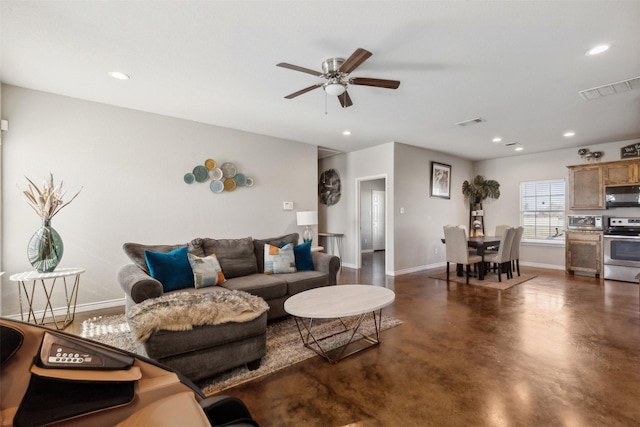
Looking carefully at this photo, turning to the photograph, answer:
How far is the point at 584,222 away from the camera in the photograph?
18.4 feet

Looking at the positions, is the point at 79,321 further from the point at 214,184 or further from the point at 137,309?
the point at 214,184

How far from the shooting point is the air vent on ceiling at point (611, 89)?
2989mm

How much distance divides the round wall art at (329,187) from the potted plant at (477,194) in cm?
310

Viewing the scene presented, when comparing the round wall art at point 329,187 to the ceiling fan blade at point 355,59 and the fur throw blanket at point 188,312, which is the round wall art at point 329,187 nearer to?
the ceiling fan blade at point 355,59

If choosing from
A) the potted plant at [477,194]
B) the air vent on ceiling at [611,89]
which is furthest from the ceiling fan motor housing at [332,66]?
the potted plant at [477,194]

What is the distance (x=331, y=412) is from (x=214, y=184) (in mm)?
3536

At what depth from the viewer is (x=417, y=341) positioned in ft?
8.75

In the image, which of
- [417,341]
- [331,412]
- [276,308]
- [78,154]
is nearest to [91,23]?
[78,154]

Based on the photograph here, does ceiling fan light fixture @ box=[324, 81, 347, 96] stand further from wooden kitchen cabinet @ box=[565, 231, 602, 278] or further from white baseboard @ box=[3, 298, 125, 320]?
wooden kitchen cabinet @ box=[565, 231, 602, 278]

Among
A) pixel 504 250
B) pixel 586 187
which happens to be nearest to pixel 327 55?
pixel 504 250

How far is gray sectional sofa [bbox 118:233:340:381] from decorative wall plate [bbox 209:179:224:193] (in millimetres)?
1203

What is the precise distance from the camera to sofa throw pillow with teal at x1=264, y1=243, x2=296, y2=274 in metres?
3.50

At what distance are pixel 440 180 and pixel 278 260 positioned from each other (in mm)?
4520

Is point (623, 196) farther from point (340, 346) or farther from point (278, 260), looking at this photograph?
point (278, 260)
